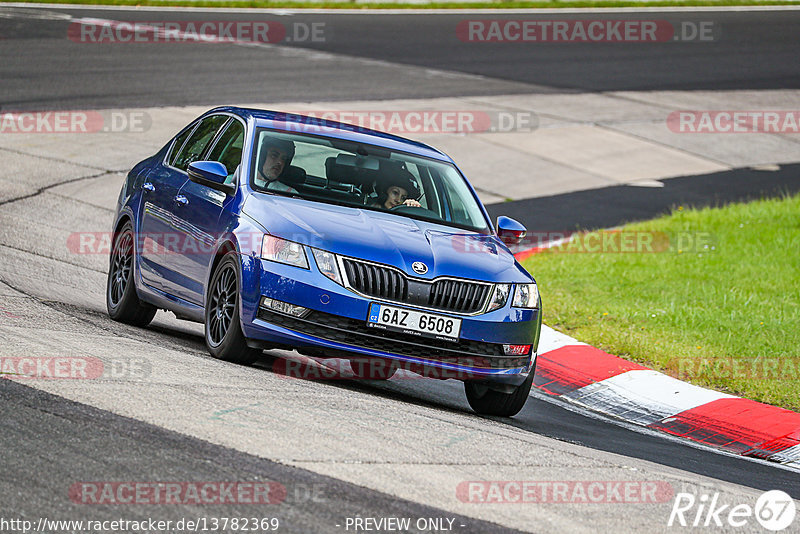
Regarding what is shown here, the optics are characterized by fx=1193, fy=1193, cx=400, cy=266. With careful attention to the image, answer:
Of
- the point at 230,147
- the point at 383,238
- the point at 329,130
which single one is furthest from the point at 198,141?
the point at 383,238

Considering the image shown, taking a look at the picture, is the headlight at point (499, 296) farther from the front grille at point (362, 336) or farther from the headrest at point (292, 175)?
the headrest at point (292, 175)

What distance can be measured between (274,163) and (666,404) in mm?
3268

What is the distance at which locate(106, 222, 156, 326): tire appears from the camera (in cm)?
898

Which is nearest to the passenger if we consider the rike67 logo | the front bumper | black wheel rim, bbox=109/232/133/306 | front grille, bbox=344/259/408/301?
the front bumper

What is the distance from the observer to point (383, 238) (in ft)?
23.5

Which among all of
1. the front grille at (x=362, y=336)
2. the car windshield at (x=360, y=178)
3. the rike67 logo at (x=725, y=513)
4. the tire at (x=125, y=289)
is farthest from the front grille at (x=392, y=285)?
the tire at (x=125, y=289)

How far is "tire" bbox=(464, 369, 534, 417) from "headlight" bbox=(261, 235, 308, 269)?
1.53 metres

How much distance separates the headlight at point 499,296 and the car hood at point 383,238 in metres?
0.05

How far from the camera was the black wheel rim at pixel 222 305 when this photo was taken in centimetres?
733

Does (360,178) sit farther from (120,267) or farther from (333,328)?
(120,267)

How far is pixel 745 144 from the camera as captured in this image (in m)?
22.2

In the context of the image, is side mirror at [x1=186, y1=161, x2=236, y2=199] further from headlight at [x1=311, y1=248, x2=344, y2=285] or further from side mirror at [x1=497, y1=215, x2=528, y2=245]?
side mirror at [x1=497, y1=215, x2=528, y2=245]

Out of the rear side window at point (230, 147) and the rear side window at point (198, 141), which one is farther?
the rear side window at point (198, 141)

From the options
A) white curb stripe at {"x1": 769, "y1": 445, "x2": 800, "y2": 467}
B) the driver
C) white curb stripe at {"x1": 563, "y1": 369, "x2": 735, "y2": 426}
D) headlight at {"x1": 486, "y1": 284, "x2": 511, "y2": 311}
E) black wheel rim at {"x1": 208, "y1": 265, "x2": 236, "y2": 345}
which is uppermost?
the driver
